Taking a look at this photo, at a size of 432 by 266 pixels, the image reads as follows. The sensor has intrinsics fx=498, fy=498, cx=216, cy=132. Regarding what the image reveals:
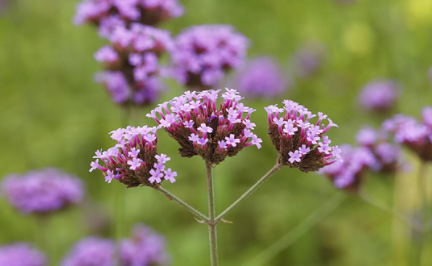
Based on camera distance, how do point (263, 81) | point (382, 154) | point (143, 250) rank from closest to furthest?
point (382, 154), point (143, 250), point (263, 81)

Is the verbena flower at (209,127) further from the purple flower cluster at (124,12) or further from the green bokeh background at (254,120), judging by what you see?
the purple flower cluster at (124,12)

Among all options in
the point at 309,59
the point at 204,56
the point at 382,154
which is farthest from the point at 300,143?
the point at 309,59

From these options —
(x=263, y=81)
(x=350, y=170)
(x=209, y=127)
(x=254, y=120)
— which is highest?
(x=263, y=81)

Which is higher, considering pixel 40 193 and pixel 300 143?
pixel 40 193

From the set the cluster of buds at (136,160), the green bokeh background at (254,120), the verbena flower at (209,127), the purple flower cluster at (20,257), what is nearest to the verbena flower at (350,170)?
the green bokeh background at (254,120)

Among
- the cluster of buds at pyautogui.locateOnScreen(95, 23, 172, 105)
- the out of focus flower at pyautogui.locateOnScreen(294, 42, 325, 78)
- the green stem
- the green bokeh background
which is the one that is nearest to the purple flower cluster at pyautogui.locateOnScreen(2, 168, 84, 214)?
the green bokeh background

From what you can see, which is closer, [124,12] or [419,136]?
[419,136]

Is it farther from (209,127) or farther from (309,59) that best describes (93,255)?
(309,59)
